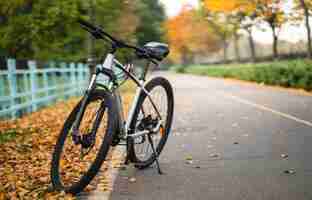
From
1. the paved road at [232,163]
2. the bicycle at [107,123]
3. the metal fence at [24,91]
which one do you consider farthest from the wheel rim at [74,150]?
the metal fence at [24,91]

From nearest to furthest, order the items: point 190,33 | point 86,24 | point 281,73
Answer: point 86,24 < point 281,73 < point 190,33

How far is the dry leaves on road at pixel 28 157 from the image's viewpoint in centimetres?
471

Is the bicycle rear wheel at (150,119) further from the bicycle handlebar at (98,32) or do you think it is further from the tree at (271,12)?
the tree at (271,12)

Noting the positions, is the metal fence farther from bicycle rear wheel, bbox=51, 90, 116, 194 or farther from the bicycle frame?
bicycle rear wheel, bbox=51, 90, 116, 194

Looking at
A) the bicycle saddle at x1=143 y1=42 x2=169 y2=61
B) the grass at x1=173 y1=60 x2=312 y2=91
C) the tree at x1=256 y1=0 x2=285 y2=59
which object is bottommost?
the grass at x1=173 y1=60 x2=312 y2=91

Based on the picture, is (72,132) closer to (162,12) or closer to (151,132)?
(151,132)

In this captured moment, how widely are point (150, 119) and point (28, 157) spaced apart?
7.04 feet

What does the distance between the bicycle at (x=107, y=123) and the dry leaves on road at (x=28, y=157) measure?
30 centimetres

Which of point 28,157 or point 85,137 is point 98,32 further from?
point 28,157

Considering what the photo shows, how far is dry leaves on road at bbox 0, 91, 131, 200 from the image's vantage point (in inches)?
185

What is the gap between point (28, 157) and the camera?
6.69 meters

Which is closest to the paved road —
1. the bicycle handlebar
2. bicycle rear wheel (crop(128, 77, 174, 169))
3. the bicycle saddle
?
bicycle rear wheel (crop(128, 77, 174, 169))

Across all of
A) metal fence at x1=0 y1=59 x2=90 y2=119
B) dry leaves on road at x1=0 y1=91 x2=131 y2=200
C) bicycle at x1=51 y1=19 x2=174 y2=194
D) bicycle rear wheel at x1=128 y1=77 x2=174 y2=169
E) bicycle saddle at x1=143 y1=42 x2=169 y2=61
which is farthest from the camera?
metal fence at x1=0 y1=59 x2=90 y2=119

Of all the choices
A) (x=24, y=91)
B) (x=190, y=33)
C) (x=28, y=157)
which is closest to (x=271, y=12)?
(x=24, y=91)
